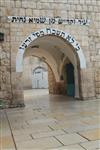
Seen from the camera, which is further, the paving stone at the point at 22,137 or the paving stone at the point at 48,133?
the paving stone at the point at 48,133

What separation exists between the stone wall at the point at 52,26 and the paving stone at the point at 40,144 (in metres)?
5.05

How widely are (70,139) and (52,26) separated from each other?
636 centimetres

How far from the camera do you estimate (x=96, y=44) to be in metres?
10.0

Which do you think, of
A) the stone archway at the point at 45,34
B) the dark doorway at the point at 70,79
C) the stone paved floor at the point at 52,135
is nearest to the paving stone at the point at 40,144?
the stone paved floor at the point at 52,135

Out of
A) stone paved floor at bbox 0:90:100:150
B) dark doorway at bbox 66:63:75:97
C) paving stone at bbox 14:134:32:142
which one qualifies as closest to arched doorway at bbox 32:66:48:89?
dark doorway at bbox 66:63:75:97

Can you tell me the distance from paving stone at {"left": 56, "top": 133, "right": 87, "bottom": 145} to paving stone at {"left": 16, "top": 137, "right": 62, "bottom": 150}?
0.32 ft

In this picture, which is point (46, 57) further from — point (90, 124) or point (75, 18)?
point (90, 124)

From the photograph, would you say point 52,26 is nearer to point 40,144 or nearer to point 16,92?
point 16,92

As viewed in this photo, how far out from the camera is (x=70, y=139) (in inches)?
144

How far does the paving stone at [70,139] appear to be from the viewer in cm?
350

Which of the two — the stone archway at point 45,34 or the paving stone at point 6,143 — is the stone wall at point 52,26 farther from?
the paving stone at point 6,143

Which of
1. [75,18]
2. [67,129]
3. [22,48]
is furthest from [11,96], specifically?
[67,129]

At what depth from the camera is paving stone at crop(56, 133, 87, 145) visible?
3505mm

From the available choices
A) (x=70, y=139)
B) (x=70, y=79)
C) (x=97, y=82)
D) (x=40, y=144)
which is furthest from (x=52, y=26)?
(x=40, y=144)
